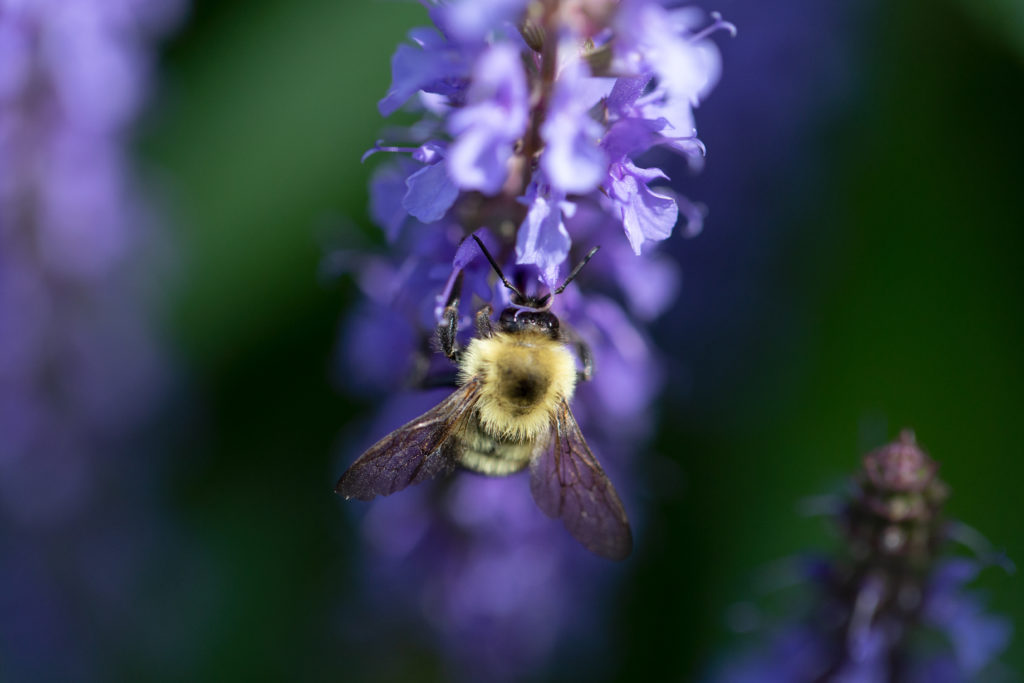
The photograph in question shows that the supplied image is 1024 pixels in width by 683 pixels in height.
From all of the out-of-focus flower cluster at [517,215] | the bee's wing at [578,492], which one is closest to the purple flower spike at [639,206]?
the out-of-focus flower cluster at [517,215]

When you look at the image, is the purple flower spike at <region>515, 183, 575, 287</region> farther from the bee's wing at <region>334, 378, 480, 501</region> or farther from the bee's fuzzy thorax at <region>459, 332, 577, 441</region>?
the bee's wing at <region>334, 378, 480, 501</region>

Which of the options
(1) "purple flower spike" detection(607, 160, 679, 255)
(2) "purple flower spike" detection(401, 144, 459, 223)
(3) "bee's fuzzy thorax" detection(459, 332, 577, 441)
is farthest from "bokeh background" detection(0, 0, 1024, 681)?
(1) "purple flower spike" detection(607, 160, 679, 255)

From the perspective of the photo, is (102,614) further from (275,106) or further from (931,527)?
(931,527)

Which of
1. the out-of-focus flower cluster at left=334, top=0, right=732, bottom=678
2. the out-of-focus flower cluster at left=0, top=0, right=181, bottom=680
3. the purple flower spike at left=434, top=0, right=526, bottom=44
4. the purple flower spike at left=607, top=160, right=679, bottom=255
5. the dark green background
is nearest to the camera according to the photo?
the purple flower spike at left=434, top=0, right=526, bottom=44

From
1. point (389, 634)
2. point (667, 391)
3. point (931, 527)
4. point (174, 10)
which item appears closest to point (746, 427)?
point (667, 391)

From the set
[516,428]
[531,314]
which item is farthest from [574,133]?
[516,428]
